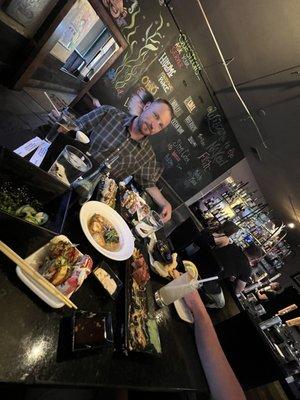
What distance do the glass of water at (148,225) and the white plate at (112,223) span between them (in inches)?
11.5

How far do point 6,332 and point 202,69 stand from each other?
5601 millimetres

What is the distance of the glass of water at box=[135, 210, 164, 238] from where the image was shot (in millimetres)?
2219

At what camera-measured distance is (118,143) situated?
390 centimetres

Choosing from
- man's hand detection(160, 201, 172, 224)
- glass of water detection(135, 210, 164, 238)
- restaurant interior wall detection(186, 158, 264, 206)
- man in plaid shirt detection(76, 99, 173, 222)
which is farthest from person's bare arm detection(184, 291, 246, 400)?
restaurant interior wall detection(186, 158, 264, 206)

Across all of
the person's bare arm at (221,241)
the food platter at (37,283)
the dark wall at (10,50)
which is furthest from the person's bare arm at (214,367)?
the dark wall at (10,50)

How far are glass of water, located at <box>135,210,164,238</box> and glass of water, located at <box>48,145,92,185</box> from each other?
70cm

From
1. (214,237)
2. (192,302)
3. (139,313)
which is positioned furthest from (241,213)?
(139,313)

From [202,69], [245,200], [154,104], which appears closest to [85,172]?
[154,104]

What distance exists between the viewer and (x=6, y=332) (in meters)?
0.87

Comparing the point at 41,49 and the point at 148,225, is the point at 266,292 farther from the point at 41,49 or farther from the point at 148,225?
the point at 41,49

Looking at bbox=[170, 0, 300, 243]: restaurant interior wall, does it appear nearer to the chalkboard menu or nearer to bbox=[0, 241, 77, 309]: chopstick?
the chalkboard menu

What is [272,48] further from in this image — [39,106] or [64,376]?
[64,376]

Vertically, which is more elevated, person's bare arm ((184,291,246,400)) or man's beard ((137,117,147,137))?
man's beard ((137,117,147,137))

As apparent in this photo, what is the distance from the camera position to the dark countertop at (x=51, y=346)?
868 millimetres
